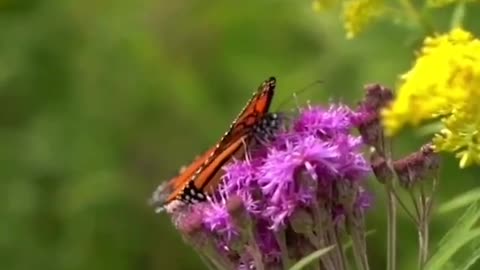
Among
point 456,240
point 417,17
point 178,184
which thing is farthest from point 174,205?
point 417,17

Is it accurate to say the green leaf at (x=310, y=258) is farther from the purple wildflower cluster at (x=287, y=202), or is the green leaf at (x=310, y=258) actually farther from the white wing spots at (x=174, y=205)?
the white wing spots at (x=174, y=205)

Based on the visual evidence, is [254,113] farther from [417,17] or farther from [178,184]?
[417,17]

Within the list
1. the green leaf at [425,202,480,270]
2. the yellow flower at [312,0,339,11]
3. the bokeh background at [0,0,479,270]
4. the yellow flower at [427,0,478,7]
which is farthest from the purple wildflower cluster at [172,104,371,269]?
the bokeh background at [0,0,479,270]

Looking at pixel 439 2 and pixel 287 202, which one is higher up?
pixel 439 2

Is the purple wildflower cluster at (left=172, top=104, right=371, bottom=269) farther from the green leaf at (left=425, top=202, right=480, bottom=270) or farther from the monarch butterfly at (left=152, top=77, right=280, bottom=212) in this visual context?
the green leaf at (left=425, top=202, right=480, bottom=270)

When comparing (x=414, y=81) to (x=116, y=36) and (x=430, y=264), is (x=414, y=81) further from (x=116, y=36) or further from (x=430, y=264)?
(x=116, y=36)

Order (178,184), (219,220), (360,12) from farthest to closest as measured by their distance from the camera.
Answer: (360,12) < (178,184) < (219,220)
